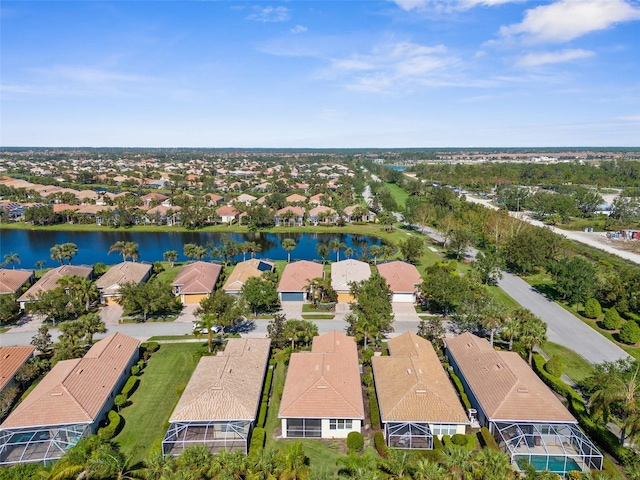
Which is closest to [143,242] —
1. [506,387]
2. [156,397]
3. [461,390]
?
[156,397]

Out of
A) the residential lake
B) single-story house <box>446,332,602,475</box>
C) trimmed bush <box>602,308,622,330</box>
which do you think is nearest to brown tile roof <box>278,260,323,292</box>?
the residential lake

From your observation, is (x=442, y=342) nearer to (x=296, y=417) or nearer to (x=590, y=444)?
(x=590, y=444)

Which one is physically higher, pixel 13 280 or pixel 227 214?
pixel 13 280

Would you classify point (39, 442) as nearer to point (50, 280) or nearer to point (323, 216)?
point (50, 280)

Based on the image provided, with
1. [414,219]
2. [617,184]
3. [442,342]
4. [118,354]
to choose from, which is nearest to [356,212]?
[414,219]

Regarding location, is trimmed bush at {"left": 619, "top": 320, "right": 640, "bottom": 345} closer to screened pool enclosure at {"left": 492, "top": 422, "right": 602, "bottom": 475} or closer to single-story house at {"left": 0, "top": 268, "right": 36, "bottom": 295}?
screened pool enclosure at {"left": 492, "top": 422, "right": 602, "bottom": 475}

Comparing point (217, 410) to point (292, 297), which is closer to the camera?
point (217, 410)
